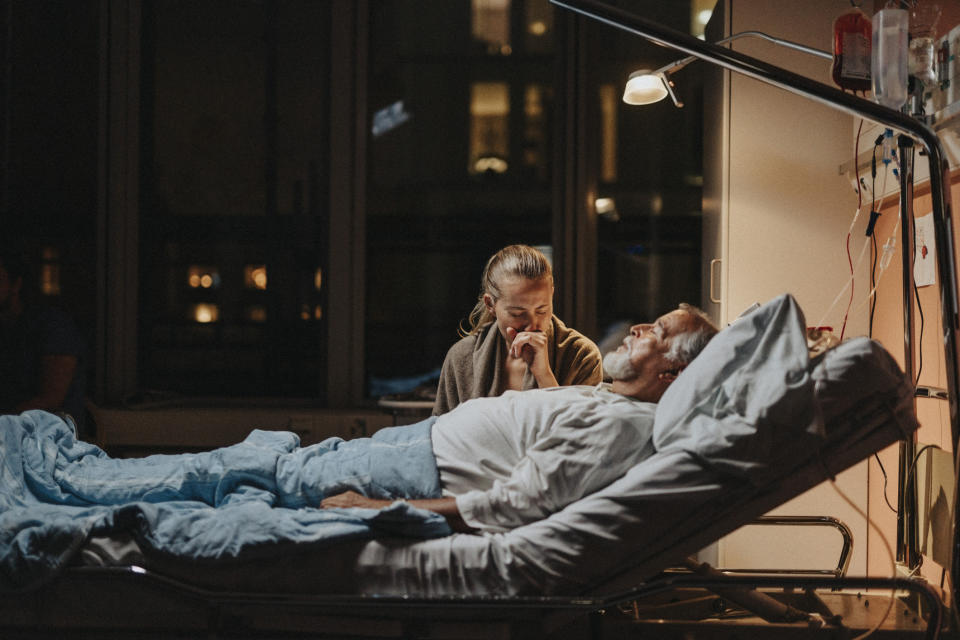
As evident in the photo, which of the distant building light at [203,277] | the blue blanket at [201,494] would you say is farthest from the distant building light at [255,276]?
the blue blanket at [201,494]

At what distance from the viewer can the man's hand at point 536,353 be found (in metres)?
2.15

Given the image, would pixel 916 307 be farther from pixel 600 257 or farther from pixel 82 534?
pixel 82 534

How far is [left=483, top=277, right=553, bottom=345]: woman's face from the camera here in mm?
2166

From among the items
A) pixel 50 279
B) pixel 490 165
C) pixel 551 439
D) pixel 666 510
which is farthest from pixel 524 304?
pixel 50 279

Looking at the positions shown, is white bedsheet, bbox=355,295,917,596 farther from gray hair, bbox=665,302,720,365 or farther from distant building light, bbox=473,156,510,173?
distant building light, bbox=473,156,510,173

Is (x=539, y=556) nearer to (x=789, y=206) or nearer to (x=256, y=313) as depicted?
(x=789, y=206)

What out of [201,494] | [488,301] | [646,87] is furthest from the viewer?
[646,87]

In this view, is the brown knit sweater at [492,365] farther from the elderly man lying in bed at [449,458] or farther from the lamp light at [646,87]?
the lamp light at [646,87]

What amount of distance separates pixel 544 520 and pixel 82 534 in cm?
91

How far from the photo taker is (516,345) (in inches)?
84.8

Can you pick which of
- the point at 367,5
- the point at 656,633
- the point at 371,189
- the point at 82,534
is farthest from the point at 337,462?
the point at 367,5

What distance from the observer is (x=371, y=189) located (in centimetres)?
358

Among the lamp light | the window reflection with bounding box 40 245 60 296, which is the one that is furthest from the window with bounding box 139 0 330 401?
the lamp light

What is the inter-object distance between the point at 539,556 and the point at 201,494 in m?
0.84
